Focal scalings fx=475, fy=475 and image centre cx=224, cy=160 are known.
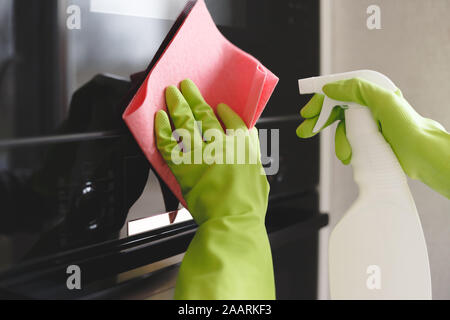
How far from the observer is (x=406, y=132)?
464 millimetres

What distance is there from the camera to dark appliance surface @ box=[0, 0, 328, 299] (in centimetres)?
40

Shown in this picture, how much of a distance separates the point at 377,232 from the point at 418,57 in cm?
37

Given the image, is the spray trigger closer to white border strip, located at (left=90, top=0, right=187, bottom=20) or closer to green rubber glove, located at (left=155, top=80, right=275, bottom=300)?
green rubber glove, located at (left=155, top=80, right=275, bottom=300)

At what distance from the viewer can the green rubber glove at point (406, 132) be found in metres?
0.46

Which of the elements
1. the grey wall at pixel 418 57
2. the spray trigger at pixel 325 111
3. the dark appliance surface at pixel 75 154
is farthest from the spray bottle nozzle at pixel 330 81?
the grey wall at pixel 418 57

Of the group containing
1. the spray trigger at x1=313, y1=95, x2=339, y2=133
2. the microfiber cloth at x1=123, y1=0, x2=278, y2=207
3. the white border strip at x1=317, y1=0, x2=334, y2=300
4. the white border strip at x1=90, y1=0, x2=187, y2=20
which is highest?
the white border strip at x1=90, y1=0, x2=187, y2=20

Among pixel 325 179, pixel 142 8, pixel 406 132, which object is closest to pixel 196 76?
pixel 142 8

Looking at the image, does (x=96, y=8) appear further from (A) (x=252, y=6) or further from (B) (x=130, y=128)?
(A) (x=252, y=6)

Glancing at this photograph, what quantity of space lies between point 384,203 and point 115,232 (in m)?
0.28

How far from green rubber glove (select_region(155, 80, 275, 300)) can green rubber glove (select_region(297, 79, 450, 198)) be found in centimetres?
12

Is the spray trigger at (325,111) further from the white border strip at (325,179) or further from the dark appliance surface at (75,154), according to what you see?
the white border strip at (325,179)

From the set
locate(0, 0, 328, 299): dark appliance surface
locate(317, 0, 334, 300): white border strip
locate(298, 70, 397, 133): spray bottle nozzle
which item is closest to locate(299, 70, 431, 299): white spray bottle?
locate(298, 70, 397, 133): spray bottle nozzle

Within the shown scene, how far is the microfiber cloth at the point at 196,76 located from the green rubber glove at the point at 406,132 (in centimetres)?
8
